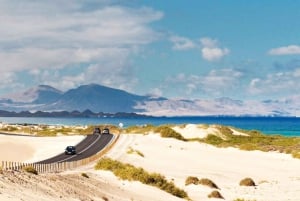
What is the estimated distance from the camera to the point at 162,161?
71.5m

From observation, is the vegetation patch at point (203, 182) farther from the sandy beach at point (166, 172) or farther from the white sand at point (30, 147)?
the white sand at point (30, 147)

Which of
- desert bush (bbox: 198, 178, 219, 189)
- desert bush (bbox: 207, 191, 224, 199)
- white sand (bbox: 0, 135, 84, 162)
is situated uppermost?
white sand (bbox: 0, 135, 84, 162)

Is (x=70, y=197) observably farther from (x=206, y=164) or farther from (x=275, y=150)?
(x=275, y=150)

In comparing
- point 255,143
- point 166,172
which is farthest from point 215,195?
point 255,143

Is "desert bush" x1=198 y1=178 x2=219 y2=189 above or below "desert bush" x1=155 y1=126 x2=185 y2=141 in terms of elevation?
below

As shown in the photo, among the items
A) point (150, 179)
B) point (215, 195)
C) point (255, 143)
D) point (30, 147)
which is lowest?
point (215, 195)

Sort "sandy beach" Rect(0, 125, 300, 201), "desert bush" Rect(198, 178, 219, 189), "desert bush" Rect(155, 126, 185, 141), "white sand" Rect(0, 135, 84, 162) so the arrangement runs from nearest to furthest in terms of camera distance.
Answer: "sandy beach" Rect(0, 125, 300, 201) → "desert bush" Rect(198, 178, 219, 189) → "white sand" Rect(0, 135, 84, 162) → "desert bush" Rect(155, 126, 185, 141)

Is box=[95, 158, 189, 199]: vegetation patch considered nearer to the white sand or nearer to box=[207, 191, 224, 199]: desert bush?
box=[207, 191, 224, 199]: desert bush

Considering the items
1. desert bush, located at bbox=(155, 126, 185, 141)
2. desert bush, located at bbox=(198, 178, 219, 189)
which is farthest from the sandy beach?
desert bush, located at bbox=(155, 126, 185, 141)

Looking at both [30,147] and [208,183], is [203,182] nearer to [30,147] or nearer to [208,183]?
[208,183]

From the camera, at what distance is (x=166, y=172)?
58938 millimetres

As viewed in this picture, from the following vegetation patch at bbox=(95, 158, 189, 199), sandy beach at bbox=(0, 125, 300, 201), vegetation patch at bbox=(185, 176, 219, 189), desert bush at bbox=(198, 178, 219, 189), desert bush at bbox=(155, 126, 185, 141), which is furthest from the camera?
desert bush at bbox=(155, 126, 185, 141)

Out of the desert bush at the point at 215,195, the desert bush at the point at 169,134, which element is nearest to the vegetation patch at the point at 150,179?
the desert bush at the point at 215,195

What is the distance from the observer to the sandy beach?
31.2 metres
